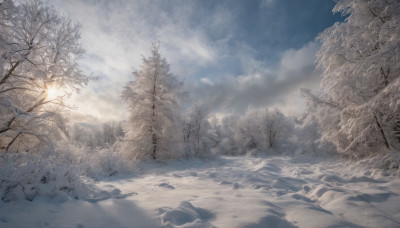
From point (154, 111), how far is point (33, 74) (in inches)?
279

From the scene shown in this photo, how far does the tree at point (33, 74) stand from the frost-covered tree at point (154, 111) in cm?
488

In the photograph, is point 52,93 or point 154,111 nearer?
point 52,93

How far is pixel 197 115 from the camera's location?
2105 centimetres

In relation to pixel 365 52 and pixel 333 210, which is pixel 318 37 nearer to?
pixel 365 52

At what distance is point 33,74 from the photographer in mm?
6113

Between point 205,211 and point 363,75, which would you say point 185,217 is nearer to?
point 205,211

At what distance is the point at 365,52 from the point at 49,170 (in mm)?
11415

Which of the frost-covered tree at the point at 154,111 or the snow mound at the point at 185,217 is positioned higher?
the frost-covered tree at the point at 154,111

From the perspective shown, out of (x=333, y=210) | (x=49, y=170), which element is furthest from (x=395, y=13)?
(x=49, y=170)

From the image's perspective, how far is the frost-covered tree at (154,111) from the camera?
12.2 meters

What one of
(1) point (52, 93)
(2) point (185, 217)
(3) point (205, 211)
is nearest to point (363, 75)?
(3) point (205, 211)

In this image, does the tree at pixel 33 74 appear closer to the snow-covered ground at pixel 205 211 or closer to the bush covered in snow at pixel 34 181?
the bush covered in snow at pixel 34 181

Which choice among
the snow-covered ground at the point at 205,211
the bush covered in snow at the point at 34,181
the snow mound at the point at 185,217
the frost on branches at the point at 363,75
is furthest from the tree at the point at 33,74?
the frost on branches at the point at 363,75

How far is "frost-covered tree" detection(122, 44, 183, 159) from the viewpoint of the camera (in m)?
12.2
